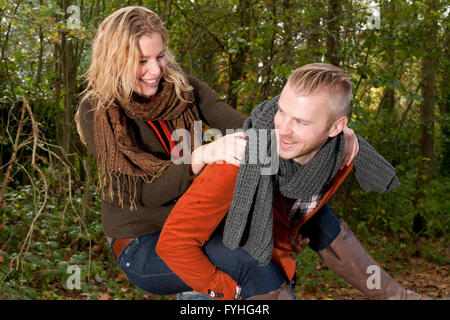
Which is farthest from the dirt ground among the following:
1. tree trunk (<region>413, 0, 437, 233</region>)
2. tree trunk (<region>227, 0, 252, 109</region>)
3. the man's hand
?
the man's hand

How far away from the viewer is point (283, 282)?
1.80m

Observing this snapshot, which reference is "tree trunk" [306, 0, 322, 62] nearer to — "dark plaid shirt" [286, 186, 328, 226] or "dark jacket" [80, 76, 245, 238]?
"dark jacket" [80, 76, 245, 238]

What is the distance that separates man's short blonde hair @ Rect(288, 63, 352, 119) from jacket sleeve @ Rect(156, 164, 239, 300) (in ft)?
1.25

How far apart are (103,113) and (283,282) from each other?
103 centimetres

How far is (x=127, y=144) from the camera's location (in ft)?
6.89

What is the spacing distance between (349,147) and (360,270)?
55 cm

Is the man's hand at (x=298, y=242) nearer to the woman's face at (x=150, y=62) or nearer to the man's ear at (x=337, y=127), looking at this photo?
the man's ear at (x=337, y=127)

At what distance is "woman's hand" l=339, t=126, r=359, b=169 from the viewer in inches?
81.0

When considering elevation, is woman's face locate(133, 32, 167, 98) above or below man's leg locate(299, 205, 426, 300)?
above

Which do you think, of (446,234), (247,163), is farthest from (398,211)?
(247,163)

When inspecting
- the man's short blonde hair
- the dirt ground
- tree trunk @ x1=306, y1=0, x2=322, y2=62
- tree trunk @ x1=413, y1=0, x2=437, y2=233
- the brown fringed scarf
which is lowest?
the dirt ground

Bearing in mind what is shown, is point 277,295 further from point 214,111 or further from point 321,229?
point 214,111
